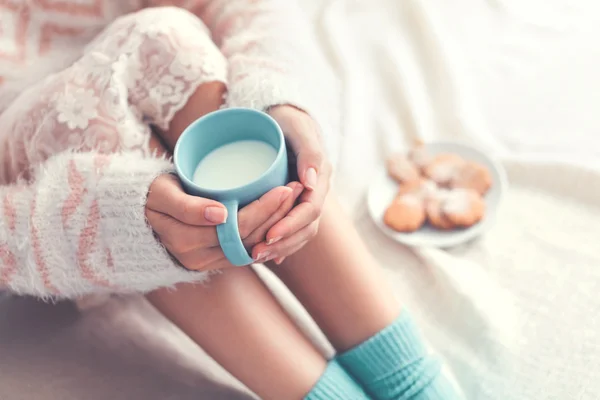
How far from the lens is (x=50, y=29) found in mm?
715

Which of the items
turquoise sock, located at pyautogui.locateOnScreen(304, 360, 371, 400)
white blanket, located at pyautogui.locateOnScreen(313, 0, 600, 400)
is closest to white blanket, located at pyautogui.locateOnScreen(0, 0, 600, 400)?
white blanket, located at pyautogui.locateOnScreen(313, 0, 600, 400)

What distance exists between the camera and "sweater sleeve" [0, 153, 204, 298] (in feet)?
1.73

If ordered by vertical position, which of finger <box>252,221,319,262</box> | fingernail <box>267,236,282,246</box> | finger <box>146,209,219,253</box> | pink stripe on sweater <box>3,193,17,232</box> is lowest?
finger <box>252,221,319,262</box>

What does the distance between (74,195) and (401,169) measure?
0.45 metres

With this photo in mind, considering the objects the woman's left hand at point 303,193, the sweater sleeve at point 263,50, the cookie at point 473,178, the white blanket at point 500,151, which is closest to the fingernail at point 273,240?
the woman's left hand at point 303,193

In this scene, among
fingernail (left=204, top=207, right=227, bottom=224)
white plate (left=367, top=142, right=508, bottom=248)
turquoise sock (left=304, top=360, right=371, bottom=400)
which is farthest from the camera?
white plate (left=367, top=142, right=508, bottom=248)

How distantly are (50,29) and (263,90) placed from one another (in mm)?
304

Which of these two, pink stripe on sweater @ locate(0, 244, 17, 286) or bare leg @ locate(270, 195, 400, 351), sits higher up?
pink stripe on sweater @ locate(0, 244, 17, 286)

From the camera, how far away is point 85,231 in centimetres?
54

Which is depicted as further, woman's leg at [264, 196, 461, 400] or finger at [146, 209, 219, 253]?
woman's leg at [264, 196, 461, 400]

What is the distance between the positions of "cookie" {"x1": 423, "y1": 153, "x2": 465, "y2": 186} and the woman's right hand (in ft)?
1.17

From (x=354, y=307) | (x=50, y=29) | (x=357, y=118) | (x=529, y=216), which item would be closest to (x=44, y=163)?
(x=50, y=29)

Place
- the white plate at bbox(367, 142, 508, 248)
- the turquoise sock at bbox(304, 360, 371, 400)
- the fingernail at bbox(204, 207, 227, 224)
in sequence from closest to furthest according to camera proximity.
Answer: the fingernail at bbox(204, 207, 227, 224), the turquoise sock at bbox(304, 360, 371, 400), the white plate at bbox(367, 142, 508, 248)

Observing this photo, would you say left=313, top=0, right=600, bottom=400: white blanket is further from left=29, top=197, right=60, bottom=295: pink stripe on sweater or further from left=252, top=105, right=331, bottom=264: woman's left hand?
left=29, top=197, right=60, bottom=295: pink stripe on sweater
